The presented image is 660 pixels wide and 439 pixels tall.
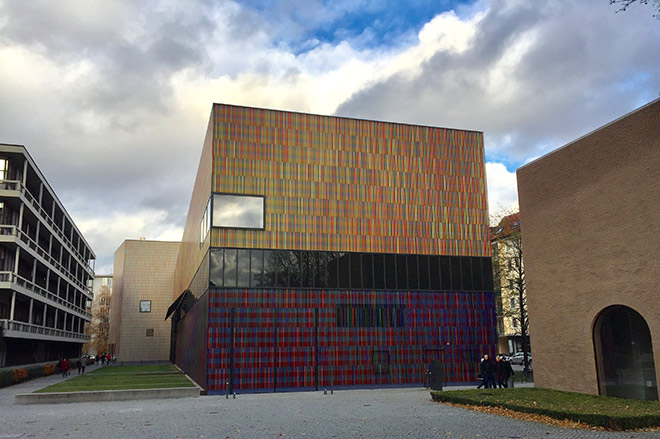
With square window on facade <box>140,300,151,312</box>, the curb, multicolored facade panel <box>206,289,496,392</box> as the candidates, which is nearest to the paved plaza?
the curb

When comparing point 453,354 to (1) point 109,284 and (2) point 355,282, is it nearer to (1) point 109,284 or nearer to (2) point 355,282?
(2) point 355,282

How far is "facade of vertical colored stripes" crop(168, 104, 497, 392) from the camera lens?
30469 millimetres

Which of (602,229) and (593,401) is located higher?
(602,229)

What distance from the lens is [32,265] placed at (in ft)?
164

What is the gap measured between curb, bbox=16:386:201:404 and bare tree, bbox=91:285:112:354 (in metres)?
90.4

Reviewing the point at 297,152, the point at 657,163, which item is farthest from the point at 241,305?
the point at 657,163

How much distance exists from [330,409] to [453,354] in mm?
14255

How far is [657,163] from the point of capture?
20094 millimetres

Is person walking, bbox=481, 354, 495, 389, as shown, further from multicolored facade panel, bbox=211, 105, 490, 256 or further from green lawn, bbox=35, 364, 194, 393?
green lawn, bbox=35, 364, 194, 393

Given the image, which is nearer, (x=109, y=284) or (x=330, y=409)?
(x=330, y=409)

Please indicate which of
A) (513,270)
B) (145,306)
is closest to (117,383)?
(513,270)

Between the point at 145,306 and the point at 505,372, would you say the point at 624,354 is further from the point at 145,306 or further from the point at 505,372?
the point at 145,306

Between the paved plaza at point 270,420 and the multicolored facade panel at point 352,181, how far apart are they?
10245 mm

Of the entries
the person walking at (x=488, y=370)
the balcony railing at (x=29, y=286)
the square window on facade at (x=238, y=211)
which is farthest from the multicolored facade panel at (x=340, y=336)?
the balcony railing at (x=29, y=286)
